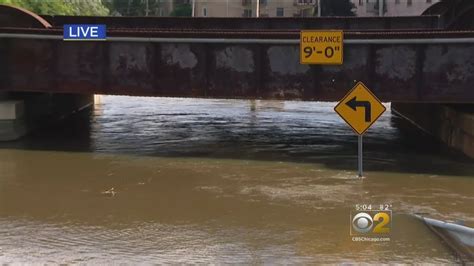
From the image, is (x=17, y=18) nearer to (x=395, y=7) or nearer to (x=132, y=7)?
(x=395, y=7)

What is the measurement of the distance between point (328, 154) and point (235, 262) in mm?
8963

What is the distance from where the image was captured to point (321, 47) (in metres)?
14.8

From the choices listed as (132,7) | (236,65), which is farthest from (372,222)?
(132,7)

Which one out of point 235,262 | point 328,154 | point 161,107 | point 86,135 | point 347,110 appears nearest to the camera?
point 235,262

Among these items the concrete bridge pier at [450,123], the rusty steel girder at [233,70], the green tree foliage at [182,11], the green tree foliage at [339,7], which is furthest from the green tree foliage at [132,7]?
the rusty steel girder at [233,70]

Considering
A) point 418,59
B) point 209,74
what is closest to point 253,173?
point 209,74

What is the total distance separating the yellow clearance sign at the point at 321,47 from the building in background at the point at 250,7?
8637 cm

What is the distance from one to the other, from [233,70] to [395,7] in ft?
255

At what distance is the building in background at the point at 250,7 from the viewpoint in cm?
9975

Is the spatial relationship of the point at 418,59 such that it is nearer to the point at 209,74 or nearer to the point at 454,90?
the point at 454,90

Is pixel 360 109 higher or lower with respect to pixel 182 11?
lower

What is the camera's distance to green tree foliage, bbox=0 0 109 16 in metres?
37.4

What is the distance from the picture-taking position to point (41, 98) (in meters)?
19.6

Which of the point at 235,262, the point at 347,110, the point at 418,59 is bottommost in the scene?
the point at 235,262
